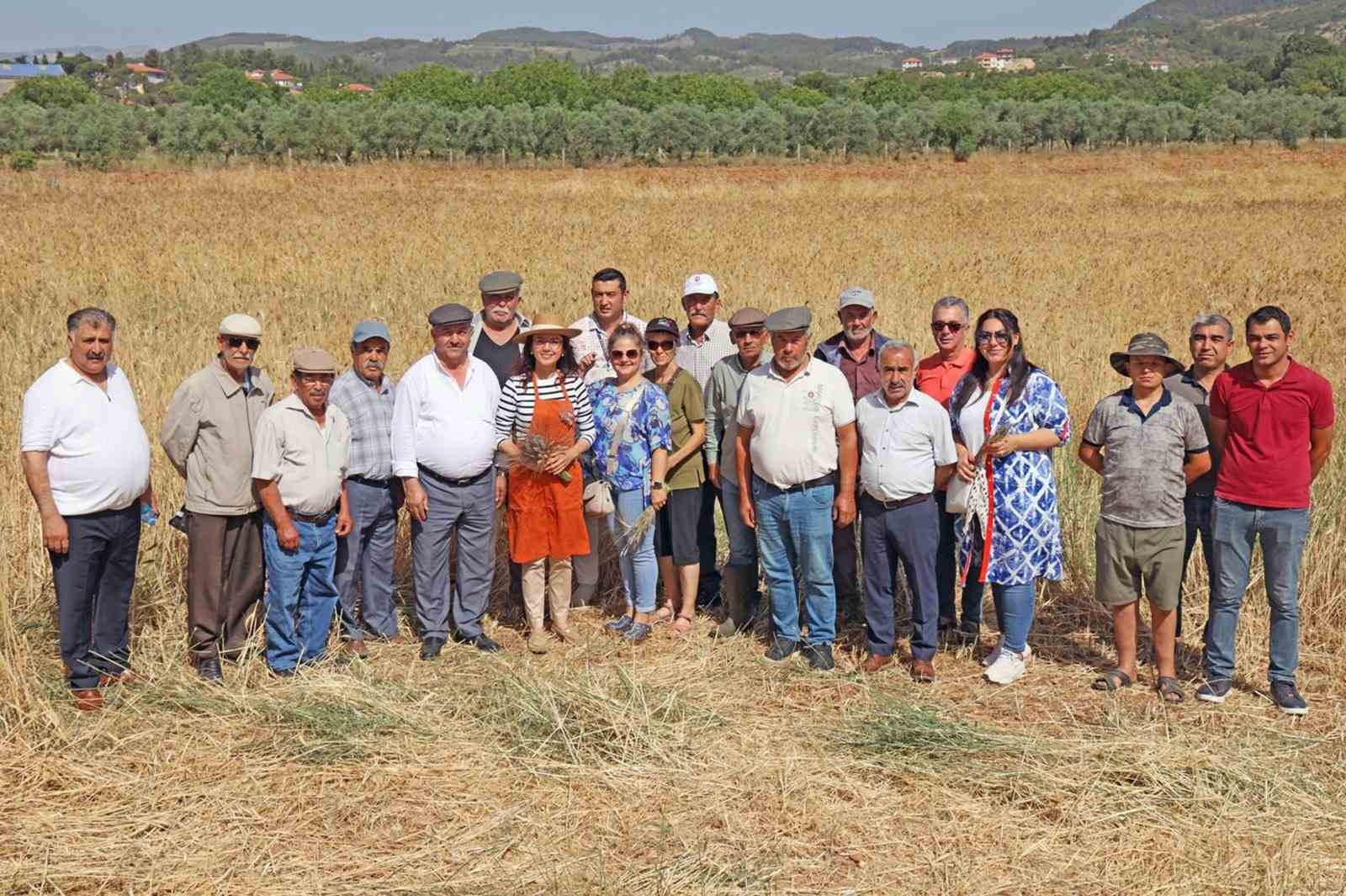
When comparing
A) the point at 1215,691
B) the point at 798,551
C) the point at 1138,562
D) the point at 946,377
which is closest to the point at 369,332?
the point at 798,551

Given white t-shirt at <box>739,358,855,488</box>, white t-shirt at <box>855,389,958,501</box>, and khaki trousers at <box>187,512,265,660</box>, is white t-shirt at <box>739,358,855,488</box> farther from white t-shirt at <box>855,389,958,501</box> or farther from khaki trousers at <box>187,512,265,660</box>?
khaki trousers at <box>187,512,265,660</box>

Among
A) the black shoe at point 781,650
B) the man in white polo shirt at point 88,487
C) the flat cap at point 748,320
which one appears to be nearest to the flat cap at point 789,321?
the flat cap at point 748,320

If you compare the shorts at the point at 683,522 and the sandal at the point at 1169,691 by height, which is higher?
the shorts at the point at 683,522

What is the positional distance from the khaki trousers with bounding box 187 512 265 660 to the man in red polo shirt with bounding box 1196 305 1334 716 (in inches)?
181

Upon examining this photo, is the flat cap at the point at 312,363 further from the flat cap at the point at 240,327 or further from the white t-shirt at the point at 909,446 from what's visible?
the white t-shirt at the point at 909,446

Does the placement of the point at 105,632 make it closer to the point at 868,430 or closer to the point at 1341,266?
the point at 868,430

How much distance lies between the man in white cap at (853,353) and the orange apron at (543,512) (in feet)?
4.73

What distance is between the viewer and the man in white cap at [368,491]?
6.10m

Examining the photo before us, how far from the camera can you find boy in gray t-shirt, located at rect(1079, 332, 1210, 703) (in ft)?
18.0

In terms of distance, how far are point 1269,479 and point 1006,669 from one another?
1516mm

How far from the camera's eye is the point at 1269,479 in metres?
5.36

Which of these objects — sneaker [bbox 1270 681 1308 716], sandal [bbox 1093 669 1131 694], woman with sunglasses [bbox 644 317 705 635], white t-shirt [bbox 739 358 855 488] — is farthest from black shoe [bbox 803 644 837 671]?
sneaker [bbox 1270 681 1308 716]

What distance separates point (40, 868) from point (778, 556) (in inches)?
141

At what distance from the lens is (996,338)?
5680 mm
